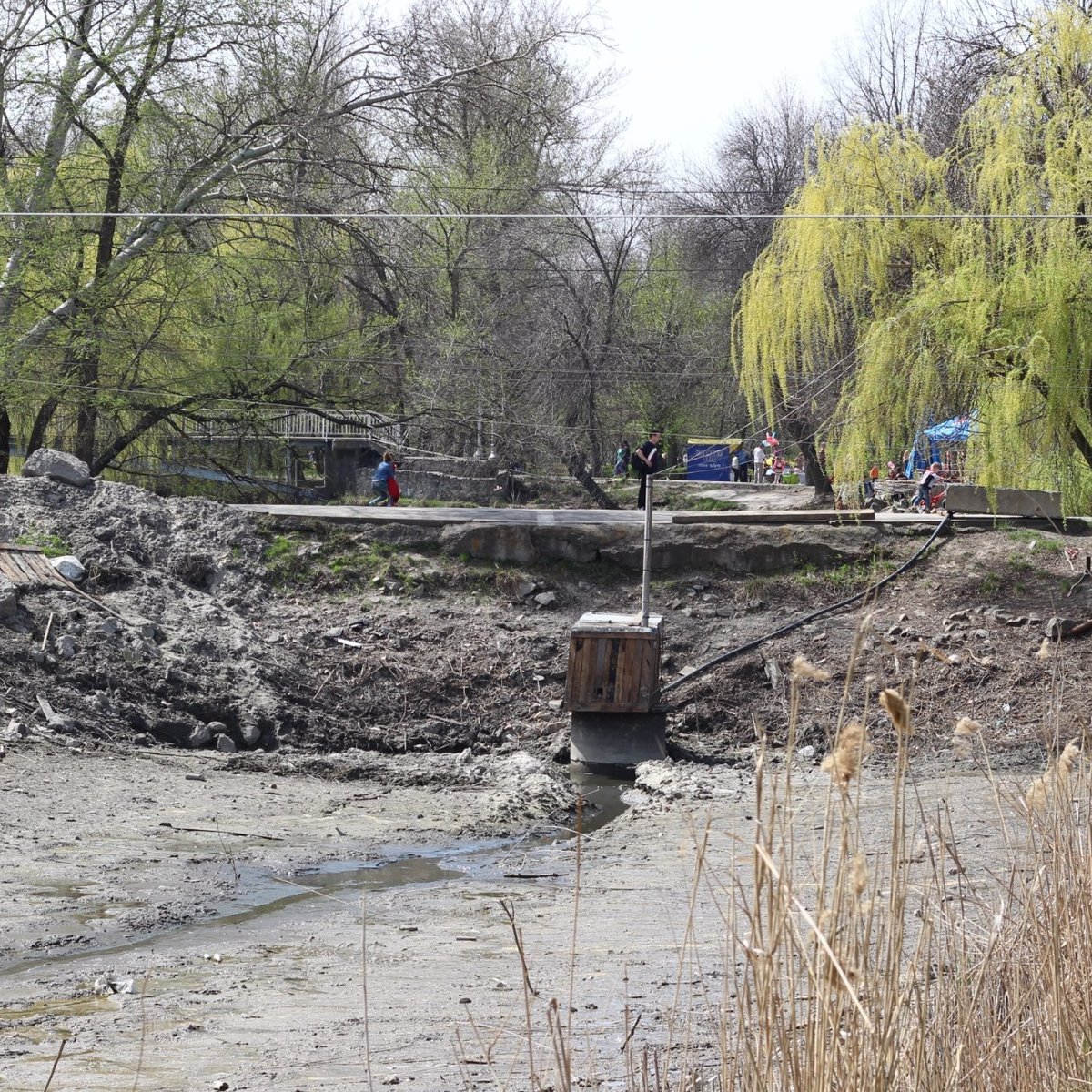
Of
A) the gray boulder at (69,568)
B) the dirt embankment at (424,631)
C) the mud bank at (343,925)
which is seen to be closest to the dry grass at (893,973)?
the mud bank at (343,925)

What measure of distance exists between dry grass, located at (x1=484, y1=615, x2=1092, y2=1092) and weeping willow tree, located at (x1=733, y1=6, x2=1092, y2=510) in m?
11.7

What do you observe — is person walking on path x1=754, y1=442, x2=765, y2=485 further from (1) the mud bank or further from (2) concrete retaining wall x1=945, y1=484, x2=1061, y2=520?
(1) the mud bank

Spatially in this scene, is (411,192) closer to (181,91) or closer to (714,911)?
(181,91)

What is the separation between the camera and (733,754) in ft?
45.1

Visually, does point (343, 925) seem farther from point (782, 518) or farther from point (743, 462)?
point (743, 462)

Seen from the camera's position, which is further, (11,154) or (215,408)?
(215,408)

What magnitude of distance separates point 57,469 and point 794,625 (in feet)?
31.5

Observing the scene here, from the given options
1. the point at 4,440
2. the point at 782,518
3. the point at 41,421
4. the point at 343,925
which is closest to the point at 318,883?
the point at 343,925

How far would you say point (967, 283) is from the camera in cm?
1531

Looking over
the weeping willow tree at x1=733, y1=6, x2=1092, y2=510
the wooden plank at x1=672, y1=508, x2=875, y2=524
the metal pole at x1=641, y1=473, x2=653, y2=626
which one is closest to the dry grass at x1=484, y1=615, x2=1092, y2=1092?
the metal pole at x1=641, y1=473, x2=653, y2=626

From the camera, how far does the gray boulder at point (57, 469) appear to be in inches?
699

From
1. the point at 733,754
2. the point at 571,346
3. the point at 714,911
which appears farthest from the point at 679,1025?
the point at 571,346

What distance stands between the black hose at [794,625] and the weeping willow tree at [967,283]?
1.53 metres

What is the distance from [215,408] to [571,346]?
1017 cm
